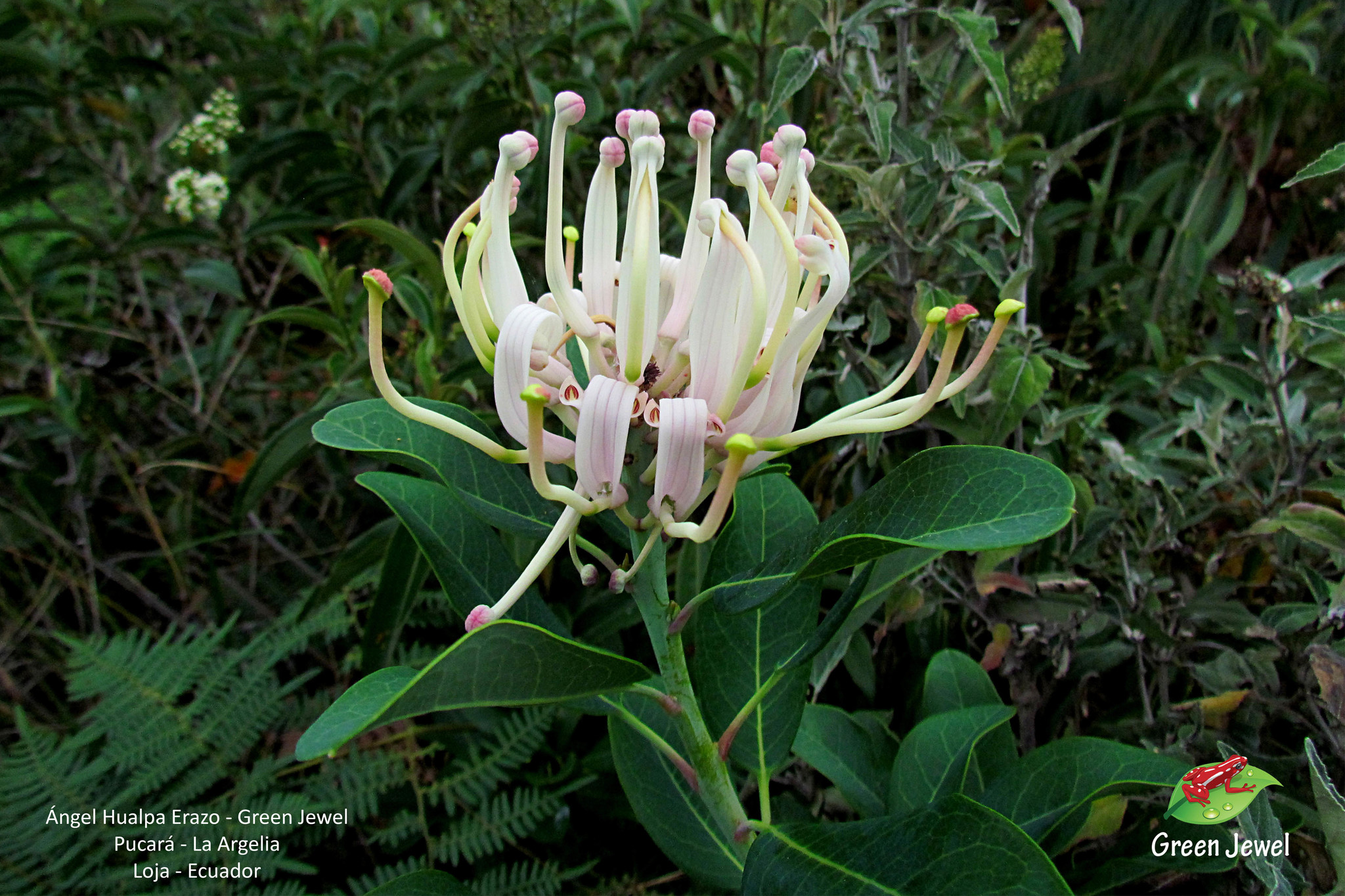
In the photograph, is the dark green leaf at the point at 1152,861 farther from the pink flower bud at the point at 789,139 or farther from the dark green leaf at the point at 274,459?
the dark green leaf at the point at 274,459

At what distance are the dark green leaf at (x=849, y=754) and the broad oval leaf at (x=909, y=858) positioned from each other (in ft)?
0.60

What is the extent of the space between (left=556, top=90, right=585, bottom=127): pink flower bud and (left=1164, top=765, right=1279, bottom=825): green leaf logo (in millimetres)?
675

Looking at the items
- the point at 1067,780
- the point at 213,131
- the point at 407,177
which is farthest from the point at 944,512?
the point at 213,131

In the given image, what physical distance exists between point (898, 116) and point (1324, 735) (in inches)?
33.3

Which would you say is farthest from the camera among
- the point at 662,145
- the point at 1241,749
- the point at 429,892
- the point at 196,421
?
the point at 196,421

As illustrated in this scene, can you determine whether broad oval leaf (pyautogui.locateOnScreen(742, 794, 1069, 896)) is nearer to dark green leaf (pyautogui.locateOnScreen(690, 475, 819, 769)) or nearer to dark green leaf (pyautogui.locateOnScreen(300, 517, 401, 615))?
dark green leaf (pyautogui.locateOnScreen(690, 475, 819, 769))

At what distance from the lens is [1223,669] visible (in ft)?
2.84

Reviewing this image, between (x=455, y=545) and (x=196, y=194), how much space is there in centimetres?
118

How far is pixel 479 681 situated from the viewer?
18.7 inches

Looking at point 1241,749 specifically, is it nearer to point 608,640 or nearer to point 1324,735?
point 1324,735

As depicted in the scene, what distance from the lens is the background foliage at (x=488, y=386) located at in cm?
92

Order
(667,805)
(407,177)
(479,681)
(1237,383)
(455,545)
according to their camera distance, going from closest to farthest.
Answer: (479,681) < (455,545) < (667,805) < (1237,383) < (407,177)

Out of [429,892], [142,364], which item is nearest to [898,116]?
[429,892]

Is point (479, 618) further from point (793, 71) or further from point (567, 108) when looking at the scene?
point (793, 71)
